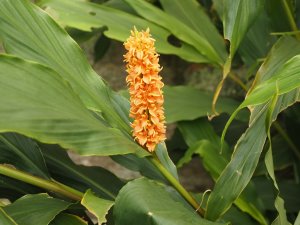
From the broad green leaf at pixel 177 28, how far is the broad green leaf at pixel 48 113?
1.93 ft

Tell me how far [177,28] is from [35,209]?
2.14 ft

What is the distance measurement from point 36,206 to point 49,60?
8.7 inches

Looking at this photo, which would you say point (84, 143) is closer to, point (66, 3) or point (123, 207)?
point (123, 207)

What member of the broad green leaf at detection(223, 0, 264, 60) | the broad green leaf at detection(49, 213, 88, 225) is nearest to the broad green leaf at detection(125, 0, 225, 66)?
the broad green leaf at detection(223, 0, 264, 60)

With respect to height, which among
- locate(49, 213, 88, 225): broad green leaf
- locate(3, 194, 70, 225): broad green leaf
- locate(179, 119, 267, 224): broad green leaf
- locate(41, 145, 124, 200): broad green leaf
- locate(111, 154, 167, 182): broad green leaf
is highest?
locate(3, 194, 70, 225): broad green leaf

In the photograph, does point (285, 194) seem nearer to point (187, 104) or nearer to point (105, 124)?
point (187, 104)

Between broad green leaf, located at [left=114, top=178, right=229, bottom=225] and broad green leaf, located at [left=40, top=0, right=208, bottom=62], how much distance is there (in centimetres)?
63

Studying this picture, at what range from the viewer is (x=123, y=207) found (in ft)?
2.38

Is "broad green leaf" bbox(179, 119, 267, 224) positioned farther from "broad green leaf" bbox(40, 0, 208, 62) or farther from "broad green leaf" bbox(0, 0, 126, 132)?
"broad green leaf" bbox(0, 0, 126, 132)

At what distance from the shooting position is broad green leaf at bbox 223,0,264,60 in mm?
1048

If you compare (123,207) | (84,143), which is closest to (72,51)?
(84,143)

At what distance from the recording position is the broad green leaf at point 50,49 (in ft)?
2.73

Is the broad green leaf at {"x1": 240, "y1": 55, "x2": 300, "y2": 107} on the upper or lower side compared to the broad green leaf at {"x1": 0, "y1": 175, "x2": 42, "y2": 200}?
upper

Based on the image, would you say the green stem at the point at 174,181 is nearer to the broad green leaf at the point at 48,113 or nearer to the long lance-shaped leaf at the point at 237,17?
the broad green leaf at the point at 48,113
